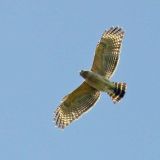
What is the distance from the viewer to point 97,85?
2009 cm

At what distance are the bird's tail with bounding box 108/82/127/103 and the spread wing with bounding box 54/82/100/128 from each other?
35.7 inches

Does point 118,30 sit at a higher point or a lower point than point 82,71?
higher

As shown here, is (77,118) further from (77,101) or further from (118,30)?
(118,30)

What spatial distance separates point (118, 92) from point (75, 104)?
6.57 feet

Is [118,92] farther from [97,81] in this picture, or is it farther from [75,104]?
[75,104]

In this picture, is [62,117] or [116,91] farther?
[62,117]

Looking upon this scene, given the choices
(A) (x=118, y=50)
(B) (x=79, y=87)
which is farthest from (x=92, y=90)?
(A) (x=118, y=50)

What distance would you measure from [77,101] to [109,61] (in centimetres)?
195

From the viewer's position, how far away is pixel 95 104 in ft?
67.3

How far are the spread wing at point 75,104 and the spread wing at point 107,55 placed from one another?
31.0 inches

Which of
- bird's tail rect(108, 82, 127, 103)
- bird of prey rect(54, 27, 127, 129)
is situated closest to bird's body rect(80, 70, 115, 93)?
bird of prey rect(54, 27, 127, 129)

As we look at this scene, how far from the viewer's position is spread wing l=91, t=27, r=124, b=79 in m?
20.4

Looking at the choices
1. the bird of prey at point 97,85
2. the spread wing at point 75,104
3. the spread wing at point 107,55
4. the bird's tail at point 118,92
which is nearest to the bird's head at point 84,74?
the bird of prey at point 97,85

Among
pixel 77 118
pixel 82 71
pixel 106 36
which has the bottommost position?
pixel 77 118
